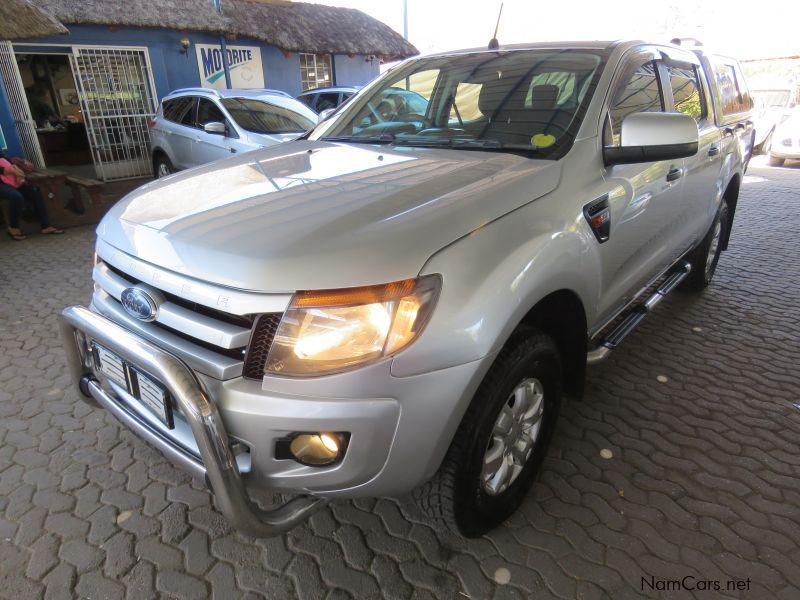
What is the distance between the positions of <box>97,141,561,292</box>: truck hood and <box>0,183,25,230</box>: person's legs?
5.17 metres

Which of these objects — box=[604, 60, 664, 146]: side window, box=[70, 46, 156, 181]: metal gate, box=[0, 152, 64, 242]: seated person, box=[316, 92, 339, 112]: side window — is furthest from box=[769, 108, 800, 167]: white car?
box=[0, 152, 64, 242]: seated person

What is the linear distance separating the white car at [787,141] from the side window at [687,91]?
10670mm

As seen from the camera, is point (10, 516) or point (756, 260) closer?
point (10, 516)

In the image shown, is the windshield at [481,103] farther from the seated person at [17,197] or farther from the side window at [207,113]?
the seated person at [17,197]

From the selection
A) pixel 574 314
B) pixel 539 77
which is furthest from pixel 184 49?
pixel 574 314

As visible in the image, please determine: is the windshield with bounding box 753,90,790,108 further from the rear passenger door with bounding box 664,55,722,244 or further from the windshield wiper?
the windshield wiper

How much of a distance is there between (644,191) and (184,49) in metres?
10.5

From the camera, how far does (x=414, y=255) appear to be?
1.51 m

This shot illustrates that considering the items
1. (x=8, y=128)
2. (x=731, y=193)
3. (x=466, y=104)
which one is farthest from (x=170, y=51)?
(x=731, y=193)

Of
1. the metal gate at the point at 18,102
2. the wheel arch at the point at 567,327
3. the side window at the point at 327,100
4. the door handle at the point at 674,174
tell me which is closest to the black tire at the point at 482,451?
the wheel arch at the point at 567,327

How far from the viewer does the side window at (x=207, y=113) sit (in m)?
7.24

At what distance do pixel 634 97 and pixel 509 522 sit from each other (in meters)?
2.13

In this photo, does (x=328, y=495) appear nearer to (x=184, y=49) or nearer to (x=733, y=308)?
(x=733, y=308)

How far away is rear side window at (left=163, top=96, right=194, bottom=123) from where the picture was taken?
25.8 ft
